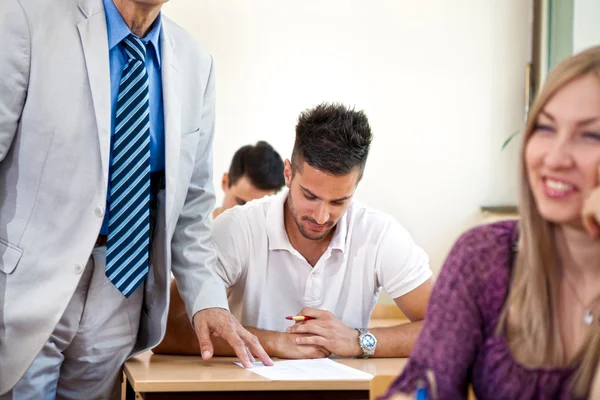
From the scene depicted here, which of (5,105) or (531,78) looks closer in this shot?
(5,105)

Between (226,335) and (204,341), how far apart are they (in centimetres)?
6

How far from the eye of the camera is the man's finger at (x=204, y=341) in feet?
6.87

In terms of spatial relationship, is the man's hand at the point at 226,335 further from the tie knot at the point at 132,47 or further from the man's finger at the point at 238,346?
the tie knot at the point at 132,47

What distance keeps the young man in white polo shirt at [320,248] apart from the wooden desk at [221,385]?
0.51 m

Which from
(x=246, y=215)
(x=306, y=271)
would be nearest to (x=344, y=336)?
(x=306, y=271)

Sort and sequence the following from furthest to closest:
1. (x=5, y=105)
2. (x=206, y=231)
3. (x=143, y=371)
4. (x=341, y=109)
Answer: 1. (x=341, y=109)
2. (x=206, y=231)
3. (x=143, y=371)
4. (x=5, y=105)

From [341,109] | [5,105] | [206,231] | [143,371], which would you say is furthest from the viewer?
[341,109]

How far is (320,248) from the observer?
2.65 m

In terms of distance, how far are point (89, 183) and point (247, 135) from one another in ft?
10.3

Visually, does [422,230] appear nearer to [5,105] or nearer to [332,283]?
[332,283]

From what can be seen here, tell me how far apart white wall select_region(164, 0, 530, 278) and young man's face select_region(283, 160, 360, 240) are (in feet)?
8.39

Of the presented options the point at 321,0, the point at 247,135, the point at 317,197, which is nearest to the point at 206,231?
the point at 317,197

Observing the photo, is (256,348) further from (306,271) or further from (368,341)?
(306,271)

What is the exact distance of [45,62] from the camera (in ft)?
6.26
